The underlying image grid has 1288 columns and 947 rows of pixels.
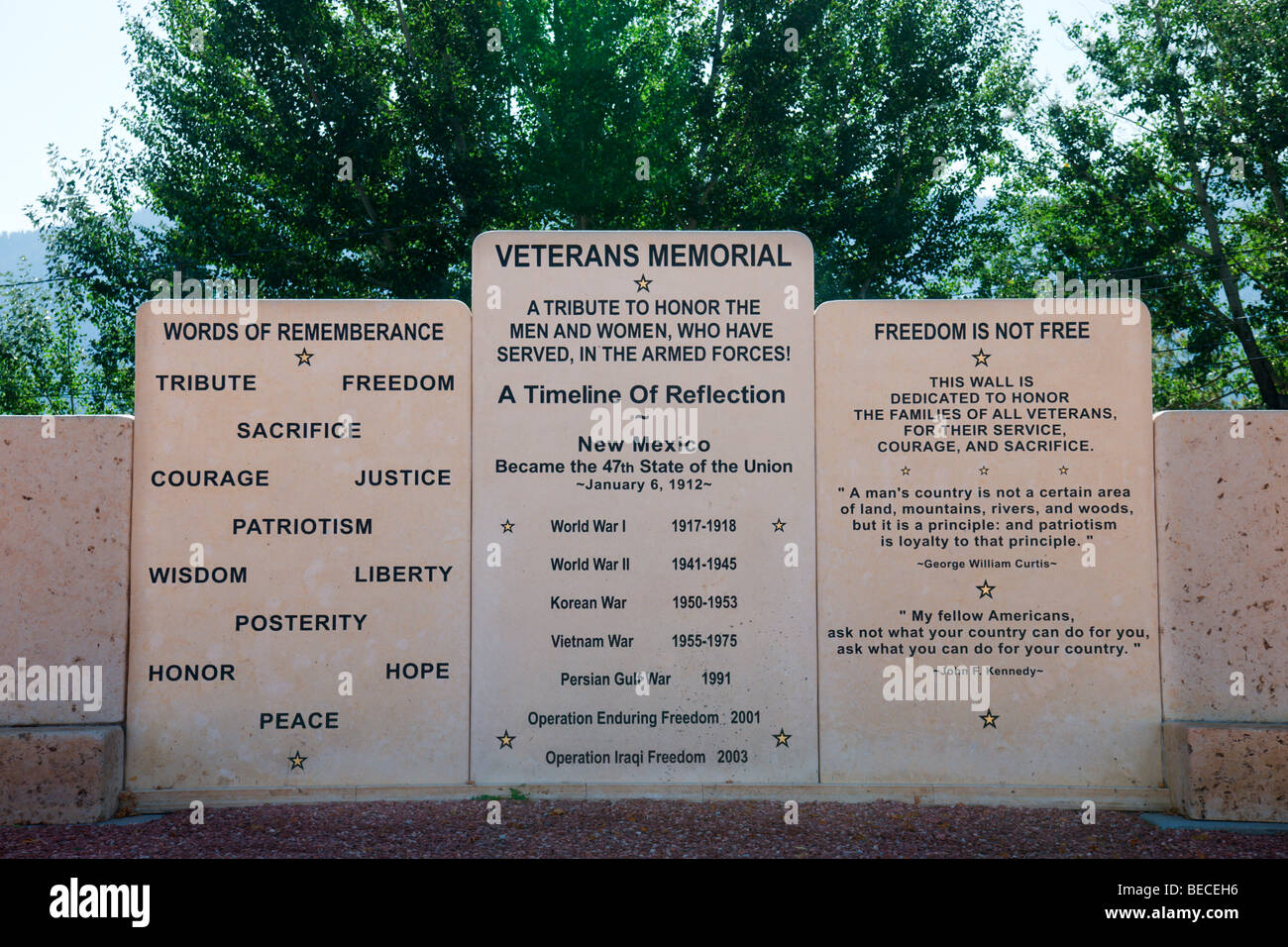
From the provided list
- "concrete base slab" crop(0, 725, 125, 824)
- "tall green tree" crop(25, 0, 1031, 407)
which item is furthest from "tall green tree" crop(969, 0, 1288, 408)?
"concrete base slab" crop(0, 725, 125, 824)

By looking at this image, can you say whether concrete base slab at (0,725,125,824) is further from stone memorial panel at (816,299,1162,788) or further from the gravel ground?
stone memorial panel at (816,299,1162,788)

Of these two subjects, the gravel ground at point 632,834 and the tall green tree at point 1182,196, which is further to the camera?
the tall green tree at point 1182,196

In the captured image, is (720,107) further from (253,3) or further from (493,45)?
(253,3)

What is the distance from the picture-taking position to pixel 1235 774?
6.27 metres

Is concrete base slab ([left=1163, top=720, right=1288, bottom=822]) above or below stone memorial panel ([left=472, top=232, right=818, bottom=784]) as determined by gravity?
below

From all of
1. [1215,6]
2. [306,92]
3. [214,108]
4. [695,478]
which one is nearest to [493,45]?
[306,92]

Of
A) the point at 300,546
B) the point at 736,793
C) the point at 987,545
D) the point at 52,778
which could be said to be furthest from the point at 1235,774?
the point at 52,778

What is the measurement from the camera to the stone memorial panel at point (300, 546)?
6.55 meters

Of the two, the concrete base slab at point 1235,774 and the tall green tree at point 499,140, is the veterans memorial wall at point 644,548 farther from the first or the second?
the tall green tree at point 499,140

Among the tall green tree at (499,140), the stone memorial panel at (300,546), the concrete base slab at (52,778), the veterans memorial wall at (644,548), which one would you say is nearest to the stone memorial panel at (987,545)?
the veterans memorial wall at (644,548)

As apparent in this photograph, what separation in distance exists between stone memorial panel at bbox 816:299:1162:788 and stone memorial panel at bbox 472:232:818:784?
254 millimetres

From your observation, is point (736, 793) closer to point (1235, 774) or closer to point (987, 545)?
point (987, 545)

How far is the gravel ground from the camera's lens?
5.68m

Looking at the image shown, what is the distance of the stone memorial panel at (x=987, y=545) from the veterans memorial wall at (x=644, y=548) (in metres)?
0.02
